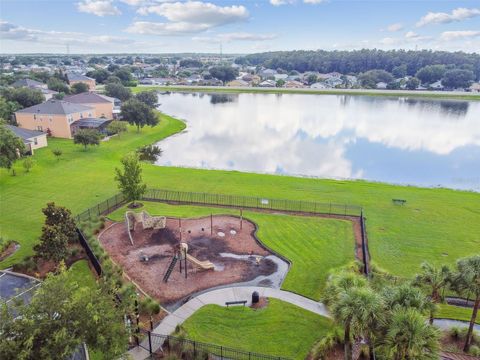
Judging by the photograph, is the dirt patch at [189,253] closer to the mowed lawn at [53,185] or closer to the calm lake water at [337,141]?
the mowed lawn at [53,185]

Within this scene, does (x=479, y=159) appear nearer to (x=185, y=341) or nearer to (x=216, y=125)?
(x=216, y=125)

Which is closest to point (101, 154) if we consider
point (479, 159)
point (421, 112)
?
point (479, 159)

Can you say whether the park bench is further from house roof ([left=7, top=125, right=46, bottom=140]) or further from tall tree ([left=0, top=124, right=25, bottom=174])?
house roof ([left=7, top=125, right=46, bottom=140])

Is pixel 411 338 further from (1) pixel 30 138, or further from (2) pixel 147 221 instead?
(1) pixel 30 138

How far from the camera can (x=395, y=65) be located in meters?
193

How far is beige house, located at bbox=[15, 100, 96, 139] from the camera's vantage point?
60438 mm

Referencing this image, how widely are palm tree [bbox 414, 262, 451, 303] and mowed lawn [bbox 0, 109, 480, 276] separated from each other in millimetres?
7245

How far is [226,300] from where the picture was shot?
19.4 m

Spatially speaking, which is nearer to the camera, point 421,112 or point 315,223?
point 315,223

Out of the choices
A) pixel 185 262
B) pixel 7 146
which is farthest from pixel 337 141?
pixel 7 146

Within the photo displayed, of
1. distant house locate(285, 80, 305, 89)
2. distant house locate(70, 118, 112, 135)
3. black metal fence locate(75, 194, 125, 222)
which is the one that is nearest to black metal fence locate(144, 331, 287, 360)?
black metal fence locate(75, 194, 125, 222)

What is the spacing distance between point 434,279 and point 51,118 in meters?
62.9

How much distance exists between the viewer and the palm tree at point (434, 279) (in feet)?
49.4

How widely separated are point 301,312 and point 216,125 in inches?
2405
